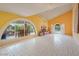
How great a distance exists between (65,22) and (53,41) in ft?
0.94

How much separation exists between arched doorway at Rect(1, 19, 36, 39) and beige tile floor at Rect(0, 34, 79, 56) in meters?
0.11

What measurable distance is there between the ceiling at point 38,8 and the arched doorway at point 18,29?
118mm

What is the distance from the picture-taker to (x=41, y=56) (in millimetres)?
2102

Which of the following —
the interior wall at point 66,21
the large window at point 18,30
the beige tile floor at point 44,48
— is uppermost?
the interior wall at point 66,21

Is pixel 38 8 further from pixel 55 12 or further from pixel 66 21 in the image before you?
pixel 66 21

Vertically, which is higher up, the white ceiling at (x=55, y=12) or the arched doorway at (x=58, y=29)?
the white ceiling at (x=55, y=12)

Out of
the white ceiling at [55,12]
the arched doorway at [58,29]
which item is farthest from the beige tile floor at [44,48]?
the white ceiling at [55,12]

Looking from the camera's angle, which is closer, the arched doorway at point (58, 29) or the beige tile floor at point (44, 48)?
the beige tile floor at point (44, 48)

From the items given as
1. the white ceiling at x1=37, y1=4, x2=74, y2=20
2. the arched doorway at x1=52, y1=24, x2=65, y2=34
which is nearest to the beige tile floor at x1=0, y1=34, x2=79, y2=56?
the arched doorway at x1=52, y1=24, x2=65, y2=34

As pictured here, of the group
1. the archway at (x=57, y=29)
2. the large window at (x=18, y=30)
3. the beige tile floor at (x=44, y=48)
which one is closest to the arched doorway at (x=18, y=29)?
the large window at (x=18, y=30)

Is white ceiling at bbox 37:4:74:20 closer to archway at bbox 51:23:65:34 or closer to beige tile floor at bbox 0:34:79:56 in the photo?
archway at bbox 51:23:65:34

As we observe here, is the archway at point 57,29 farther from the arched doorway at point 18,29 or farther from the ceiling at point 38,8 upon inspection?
the arched doorway at point 18,29

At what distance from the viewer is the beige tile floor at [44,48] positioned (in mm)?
2102

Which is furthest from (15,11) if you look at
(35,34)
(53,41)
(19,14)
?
(53,41)
